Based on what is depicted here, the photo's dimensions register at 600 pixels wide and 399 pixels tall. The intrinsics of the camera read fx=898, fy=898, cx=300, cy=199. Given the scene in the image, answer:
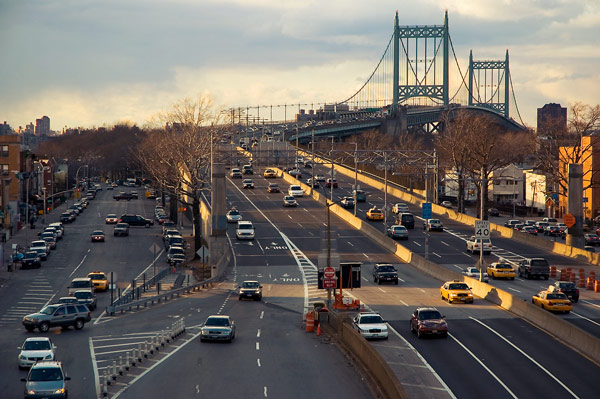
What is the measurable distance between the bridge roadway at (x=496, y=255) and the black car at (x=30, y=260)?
31.3 meters

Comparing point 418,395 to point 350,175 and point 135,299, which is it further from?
point 350,175

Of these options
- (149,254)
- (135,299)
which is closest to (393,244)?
(149,254)

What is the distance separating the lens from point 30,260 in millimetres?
72125

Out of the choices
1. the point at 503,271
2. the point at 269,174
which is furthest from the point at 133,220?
the point at 503,271

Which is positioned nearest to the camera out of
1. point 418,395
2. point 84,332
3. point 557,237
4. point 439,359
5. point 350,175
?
point 418,395

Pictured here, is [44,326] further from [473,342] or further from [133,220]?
[133,220]

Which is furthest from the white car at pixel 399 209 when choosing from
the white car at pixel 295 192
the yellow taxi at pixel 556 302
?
the yellow taxi at pixel 556 302

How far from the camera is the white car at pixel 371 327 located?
39.1 metres

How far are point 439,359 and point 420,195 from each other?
297ft

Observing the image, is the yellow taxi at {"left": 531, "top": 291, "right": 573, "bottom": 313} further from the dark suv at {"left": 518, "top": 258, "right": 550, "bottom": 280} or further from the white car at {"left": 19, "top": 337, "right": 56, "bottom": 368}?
the white car at {"left": 19, "top": 337, "right": 56, "bottom": 368}

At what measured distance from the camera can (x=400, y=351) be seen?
120 ft

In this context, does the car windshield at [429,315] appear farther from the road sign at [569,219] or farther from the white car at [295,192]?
the white car at [295,192]

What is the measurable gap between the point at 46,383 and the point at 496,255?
5371 cm

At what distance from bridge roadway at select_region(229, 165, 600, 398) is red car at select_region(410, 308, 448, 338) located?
405mm
